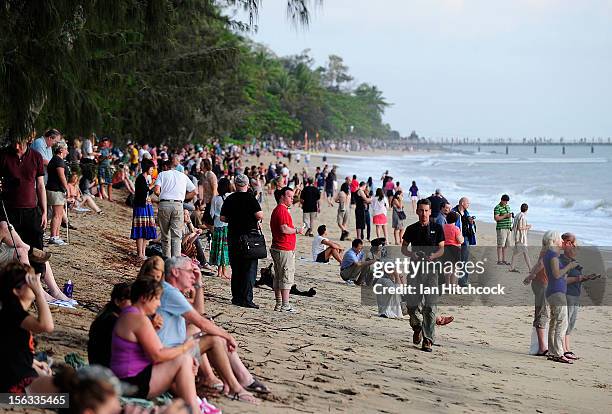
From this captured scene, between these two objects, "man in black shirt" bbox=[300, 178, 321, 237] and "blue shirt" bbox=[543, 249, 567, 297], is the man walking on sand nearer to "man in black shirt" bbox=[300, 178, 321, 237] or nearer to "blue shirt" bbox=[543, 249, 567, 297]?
"blue shirt" bbox=[543, 249, 567, 297]

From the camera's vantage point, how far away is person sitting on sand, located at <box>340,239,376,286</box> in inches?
540

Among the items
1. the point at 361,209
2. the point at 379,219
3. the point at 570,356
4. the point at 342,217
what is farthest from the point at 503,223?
the point at 570,356

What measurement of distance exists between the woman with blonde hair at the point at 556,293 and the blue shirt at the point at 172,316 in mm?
5014

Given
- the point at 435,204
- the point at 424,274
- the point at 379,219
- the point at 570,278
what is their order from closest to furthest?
the point at 424,274 < the point at 570,278 < the point at 435,204 < the point at 379,219

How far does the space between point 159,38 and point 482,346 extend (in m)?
5.12

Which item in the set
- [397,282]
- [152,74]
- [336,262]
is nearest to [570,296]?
[397,282]

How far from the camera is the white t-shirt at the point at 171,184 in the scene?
11.8 m

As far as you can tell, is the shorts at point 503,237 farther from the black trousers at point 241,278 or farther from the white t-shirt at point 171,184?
the black trousers at point 241,278

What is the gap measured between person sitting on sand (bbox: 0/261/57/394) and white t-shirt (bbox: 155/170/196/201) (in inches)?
259

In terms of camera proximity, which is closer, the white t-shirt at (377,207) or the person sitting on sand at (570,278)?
the person sitting on sand at (570,278)

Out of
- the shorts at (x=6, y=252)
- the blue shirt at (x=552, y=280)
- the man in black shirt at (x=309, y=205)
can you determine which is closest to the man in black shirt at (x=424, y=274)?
the blue shirt at (x=552, y=280)

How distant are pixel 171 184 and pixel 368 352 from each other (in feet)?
13.6

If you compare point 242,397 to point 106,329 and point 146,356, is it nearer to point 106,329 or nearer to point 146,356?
point 146,356

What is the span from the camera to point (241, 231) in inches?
413
